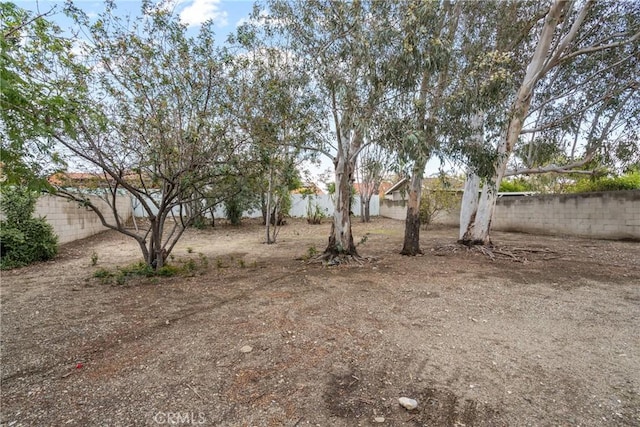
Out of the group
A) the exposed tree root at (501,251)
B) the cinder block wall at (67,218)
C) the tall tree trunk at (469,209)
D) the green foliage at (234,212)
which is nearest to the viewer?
the exposed tree root at (501,251)

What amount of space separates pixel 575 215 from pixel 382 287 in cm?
841

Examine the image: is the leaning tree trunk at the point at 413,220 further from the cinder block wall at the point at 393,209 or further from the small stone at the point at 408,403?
the cinder block wall at the point at 393,209

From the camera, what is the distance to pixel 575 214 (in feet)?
32.2

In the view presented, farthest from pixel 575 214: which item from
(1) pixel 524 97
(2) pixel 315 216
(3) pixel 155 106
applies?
(3) pixel 155 106

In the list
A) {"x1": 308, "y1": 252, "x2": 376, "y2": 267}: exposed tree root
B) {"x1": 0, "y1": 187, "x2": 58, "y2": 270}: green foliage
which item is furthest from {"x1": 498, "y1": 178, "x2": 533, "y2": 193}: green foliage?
{"x1": 0, "y1": 187, "x2": 58, "y2": 270}: green foliage

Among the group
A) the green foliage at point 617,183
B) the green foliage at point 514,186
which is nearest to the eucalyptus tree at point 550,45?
the green foliage at point 617,183

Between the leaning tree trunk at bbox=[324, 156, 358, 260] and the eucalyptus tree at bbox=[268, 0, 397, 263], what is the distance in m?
0.02

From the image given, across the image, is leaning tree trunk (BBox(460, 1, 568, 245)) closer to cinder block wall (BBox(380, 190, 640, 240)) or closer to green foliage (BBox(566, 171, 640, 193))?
cinder block wall (BBox(380, 190, 640, 240))

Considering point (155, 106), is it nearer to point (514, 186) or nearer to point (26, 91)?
point (26, 91)

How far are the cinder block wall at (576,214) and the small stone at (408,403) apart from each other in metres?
9.89

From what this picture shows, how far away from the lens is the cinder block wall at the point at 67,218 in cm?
776

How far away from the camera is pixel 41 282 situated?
17.0ft

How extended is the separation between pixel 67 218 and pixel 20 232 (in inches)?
113

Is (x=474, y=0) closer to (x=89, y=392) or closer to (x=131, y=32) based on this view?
(x=131, y=32)
